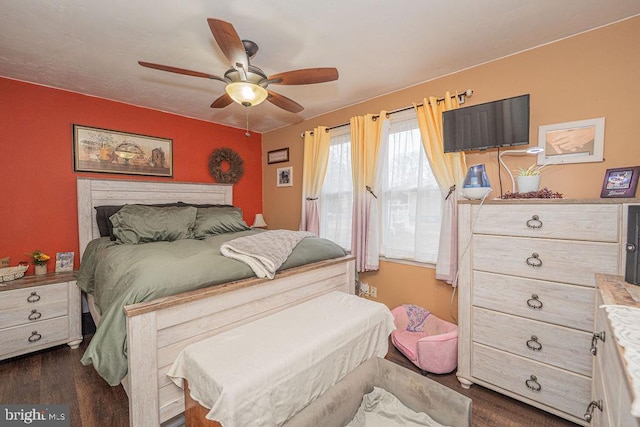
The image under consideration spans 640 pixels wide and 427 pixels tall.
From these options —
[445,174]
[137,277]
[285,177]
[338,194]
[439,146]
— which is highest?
[439,146]

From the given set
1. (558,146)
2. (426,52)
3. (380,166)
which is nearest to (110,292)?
(380,166)

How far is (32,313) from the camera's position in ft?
7.24

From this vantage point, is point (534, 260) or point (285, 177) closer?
point (534, 260)

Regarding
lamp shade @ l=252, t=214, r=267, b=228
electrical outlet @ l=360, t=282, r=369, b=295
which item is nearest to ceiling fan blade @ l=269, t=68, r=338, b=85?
electrical outlet @ l=360, t=282, r=369, b=295

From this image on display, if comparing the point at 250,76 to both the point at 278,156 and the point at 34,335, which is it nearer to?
the point at 278,156

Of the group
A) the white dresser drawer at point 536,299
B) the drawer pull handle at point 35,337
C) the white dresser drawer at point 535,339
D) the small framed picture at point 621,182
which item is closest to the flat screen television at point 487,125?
the small framed picture at point 621,182

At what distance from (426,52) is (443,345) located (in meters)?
2.19

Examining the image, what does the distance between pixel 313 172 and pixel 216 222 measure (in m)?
1.30

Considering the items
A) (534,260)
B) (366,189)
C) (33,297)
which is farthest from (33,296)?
(534,260)

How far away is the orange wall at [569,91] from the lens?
5.66ft

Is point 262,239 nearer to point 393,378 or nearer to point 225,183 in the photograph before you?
point 393,378

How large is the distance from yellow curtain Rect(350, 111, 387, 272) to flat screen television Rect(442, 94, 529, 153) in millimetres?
731

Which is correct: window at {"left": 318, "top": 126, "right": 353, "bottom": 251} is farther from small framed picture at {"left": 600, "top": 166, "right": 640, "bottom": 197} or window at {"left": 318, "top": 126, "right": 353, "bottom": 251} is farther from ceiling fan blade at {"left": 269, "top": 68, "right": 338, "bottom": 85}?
small framed picture at {"left": 600, "top": 166, "right": 640, "bottom": 197}

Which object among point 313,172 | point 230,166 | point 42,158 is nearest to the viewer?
point 42,158
